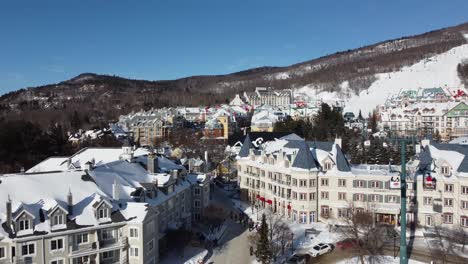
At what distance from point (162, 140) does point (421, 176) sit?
65.8 m

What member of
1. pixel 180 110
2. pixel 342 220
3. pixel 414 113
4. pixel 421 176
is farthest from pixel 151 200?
pixel 180 110

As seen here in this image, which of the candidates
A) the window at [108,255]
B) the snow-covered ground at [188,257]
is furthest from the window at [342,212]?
the window at [108,255]

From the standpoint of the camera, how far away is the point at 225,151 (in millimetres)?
78500

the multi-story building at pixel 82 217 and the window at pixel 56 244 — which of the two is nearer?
the multi-story building at pixel 82 217

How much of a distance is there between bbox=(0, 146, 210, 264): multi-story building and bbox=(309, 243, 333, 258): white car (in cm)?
1136

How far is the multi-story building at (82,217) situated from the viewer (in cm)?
2356

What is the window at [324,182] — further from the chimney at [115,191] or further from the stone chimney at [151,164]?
the chimney at [115,191]

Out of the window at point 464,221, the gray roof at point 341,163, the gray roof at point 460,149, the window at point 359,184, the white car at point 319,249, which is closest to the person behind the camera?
the white car at point 319,249

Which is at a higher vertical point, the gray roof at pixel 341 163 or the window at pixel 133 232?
the gray roof at pixel 341 163

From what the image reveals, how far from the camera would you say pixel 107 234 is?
2622cm

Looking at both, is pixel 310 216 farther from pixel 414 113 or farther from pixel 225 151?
pixel 414 113

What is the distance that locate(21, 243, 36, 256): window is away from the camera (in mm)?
23391

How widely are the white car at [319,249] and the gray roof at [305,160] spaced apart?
29.4 ft

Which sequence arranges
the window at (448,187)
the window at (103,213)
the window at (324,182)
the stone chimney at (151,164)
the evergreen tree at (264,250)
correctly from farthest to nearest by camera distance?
the window at (324,182)
the stone chimney at (151,164)
the window at (448,187)
the evergreen tree at (264,250)
the window at (103,213)
